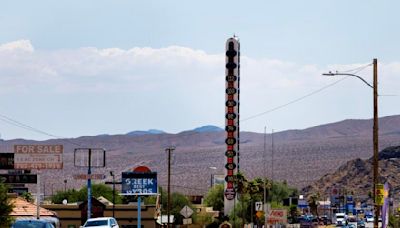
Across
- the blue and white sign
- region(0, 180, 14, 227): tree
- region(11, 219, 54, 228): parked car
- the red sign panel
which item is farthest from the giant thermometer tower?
region(11, 219, 54, 228): parked car

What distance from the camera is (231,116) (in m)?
166

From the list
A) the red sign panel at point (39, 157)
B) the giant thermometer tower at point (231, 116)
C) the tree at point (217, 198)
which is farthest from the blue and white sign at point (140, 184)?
the tree at point (217, 198)

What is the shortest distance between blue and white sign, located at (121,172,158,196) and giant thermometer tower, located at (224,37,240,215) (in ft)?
284

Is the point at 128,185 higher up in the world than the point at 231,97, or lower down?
lower down

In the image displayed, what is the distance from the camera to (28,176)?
12600 cm

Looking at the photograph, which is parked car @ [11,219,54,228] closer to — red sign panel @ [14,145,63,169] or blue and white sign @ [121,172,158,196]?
blue and white sign @ [121,172,158,196]

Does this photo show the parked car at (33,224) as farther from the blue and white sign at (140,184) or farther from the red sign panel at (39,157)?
the red sign panel at (39,157)

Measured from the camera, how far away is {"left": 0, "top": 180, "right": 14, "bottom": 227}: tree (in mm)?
52356

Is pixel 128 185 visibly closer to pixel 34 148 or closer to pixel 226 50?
pixel 34 148

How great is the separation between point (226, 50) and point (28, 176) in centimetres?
5753

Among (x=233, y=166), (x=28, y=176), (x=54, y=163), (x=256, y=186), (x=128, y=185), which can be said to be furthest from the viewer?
(x=233, y=166)

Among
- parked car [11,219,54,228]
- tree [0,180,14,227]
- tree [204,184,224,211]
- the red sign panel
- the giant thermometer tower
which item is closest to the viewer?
parked car [11,219,54,228]

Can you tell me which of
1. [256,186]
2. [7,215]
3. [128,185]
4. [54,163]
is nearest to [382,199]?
[7,215]

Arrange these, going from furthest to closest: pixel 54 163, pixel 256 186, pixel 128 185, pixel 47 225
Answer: pixel 256 186 < pixel 54 163 < pixel 128 185 < pixel 47 225
